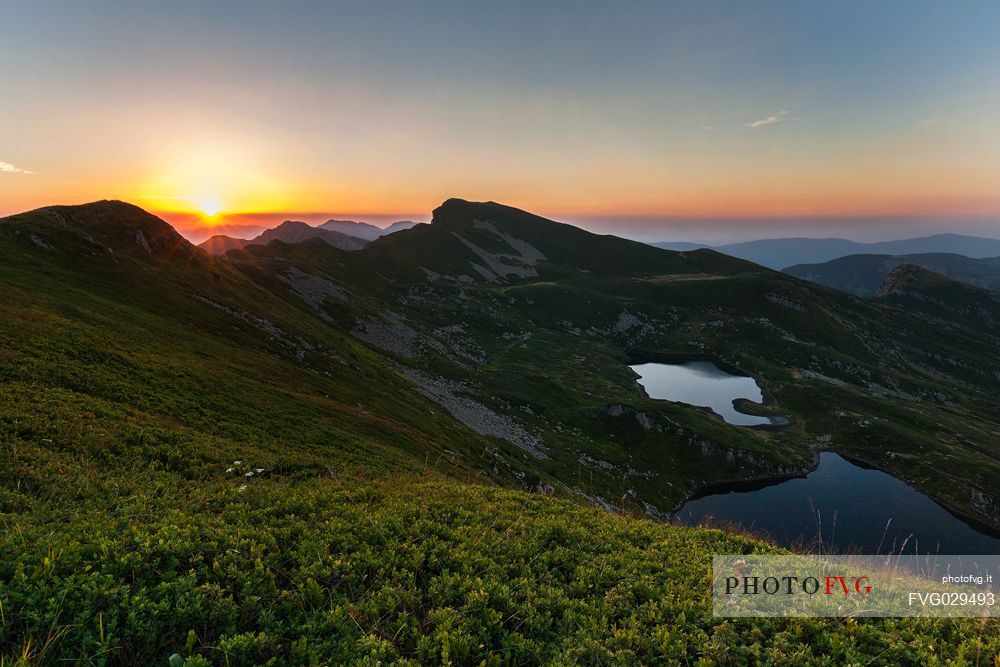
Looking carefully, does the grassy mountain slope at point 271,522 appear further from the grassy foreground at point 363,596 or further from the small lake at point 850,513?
the small lake at point 850,513

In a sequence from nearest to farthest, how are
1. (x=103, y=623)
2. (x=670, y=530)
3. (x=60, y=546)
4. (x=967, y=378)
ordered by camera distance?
(x=103, y=623) → (x=60, y=546) → (x=670, y=530) → (x=967, y=378)

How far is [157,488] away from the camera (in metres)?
14.8

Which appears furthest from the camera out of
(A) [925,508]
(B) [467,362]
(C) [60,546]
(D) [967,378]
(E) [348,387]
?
(D) [967,378]

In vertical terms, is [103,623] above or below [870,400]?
above

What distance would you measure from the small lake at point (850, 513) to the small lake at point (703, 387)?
98.9ft

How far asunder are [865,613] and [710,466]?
8558 cm

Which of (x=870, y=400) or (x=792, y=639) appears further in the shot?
(x=870, y=400)

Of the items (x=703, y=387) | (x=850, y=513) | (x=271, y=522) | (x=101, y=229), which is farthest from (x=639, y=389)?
(x=101, y=229)

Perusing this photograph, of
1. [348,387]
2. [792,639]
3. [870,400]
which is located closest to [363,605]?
[792,639]

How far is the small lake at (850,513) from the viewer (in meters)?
69.9

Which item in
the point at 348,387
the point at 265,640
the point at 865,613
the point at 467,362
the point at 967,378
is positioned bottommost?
the point at 967,378

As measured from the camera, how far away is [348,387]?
54938 mm

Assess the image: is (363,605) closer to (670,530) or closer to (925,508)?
(670,530)

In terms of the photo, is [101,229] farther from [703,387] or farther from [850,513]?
[703,387]
